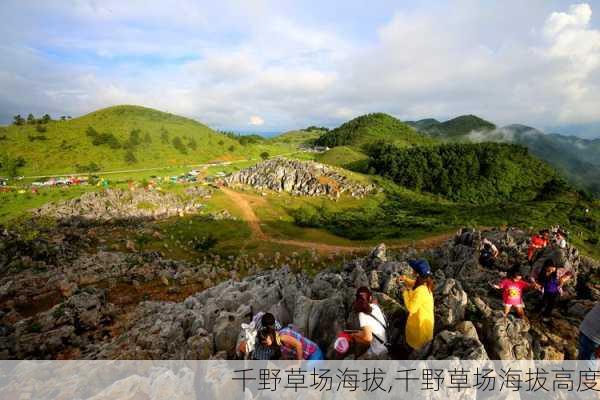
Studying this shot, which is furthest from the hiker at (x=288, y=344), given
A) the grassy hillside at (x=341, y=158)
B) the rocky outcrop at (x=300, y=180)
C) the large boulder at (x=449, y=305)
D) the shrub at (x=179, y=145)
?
the shrub at (x=179, y=145)

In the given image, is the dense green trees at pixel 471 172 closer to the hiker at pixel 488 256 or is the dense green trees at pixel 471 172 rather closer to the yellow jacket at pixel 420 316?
the hiker at pixel 488 256

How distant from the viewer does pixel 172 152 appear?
111 meters

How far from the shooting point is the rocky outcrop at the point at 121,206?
52312 mm

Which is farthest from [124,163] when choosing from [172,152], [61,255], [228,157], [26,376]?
[26,376]

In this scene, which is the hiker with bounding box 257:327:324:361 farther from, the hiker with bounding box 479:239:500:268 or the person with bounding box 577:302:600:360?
the hiker with bounding box 479:239:500:268

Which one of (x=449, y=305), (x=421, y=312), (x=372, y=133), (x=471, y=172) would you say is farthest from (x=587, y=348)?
(x=372, y=133)

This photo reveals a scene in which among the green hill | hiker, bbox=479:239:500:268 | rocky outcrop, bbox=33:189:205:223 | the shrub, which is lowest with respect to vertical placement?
rocky outcrop, bbox=33:189:205:223

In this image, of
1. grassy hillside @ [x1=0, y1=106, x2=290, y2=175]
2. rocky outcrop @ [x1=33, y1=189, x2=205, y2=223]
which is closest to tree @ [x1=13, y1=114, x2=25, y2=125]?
grassy hillside @ [x1=0, y1=106, x2=290, y2=175]

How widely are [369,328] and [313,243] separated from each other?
37403 millimetres

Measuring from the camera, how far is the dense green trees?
279 ft

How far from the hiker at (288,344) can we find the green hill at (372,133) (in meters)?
148

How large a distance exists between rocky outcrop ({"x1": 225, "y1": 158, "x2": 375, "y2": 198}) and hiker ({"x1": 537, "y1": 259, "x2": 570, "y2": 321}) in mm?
57228

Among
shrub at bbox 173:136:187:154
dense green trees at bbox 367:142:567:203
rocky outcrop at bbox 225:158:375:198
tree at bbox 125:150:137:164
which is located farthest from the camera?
shrub at bbox 173:136:187:154

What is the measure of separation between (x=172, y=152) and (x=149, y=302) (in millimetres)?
100737
